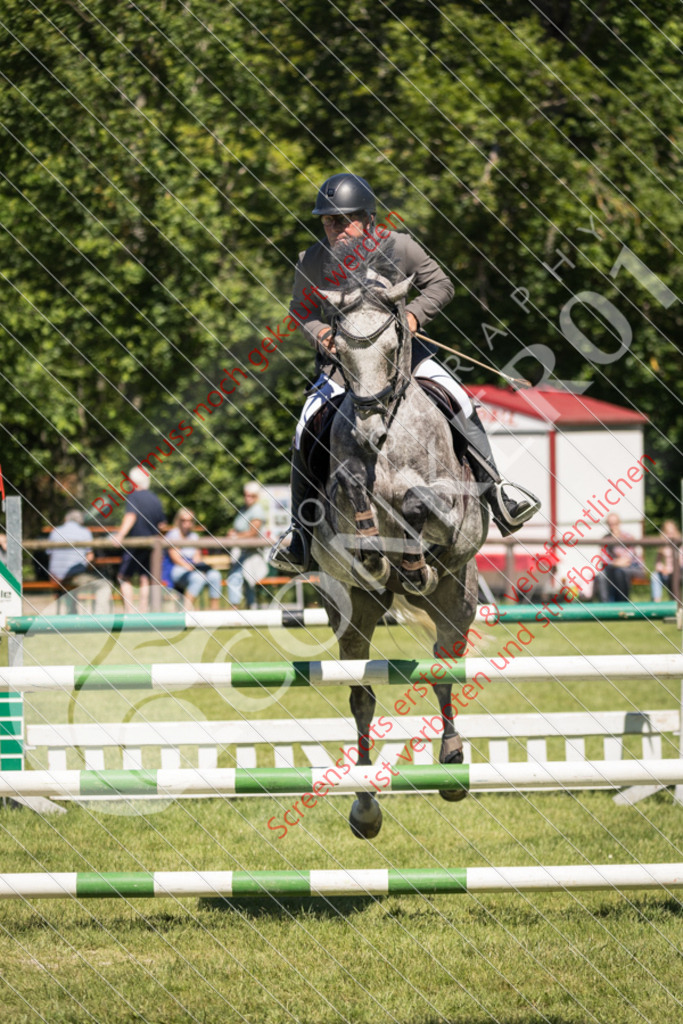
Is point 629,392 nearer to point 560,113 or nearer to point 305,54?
point 560,113

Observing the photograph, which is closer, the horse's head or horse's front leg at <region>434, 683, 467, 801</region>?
the horse's head

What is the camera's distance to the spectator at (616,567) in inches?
484

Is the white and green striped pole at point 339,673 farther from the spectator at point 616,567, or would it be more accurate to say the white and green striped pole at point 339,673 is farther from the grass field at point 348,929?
the spectator at point 616,567

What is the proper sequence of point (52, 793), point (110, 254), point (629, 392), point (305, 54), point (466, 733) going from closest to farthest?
point (52, 793), point (466, 733), point (305, 54), point (110, 254), point (629, 392)

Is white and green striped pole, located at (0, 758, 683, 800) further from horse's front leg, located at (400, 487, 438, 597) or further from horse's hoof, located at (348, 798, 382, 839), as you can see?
horse's hoof, located at (348, 798, 382, 839)

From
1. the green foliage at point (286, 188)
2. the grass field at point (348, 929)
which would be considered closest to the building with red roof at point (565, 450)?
the green foliage at point (286, 188)

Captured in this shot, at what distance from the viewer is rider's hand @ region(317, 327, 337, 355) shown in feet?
11.5

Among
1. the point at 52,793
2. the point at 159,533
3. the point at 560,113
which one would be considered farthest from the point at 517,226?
the point at 52,793

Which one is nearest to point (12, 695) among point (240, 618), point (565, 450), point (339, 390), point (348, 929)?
point (240, 618)

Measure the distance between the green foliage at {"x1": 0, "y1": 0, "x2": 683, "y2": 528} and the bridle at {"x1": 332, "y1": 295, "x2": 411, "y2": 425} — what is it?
391 inches

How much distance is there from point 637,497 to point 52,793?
15.9 metres

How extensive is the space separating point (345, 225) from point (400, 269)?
32 cm

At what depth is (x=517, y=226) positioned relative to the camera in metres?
16.8

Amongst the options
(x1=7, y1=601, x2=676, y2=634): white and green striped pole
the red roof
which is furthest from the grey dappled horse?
the red roof
